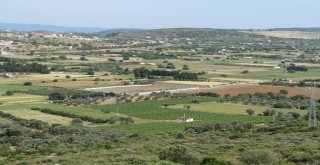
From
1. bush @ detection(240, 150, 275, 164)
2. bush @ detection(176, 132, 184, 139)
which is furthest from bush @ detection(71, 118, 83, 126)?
bush @ detection(240, 150, 275, 164)

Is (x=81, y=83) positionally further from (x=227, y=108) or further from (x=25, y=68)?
(x=227, y=108)

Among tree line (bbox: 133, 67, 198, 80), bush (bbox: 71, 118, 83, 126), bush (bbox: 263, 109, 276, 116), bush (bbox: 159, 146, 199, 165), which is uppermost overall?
bush (bbox: 159, 146, 199, 165)

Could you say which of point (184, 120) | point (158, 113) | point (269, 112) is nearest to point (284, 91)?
point (269, 112)

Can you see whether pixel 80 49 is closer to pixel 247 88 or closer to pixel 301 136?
pixel 247 88

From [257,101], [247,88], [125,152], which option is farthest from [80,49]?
[125,152]

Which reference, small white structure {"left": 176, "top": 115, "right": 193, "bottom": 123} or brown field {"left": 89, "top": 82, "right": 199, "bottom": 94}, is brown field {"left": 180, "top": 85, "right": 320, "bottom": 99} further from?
small white structure {"left": 176, "top": 115, "right": 193, "bottom": 123}

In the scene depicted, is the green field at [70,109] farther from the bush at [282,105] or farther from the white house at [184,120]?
the bush at [282,105]

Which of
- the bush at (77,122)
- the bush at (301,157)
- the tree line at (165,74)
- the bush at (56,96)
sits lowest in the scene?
the tree line at (165,74)

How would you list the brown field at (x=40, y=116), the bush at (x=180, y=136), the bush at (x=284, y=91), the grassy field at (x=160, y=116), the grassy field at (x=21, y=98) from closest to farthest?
the bush at (x=180, y=136)
the grassy field at (x=160, y=116)
the brown field at (x=40, y=116)
the grassy field at (x=21, y=98)
the bush at (x=284, y=91)

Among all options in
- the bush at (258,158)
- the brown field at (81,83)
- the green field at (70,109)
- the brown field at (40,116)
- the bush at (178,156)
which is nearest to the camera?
the bush at (258,158)

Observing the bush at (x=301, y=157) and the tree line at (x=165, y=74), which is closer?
the bush at (x=301, y=157)

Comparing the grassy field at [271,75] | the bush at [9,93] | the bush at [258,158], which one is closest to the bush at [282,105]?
the bush at [9,93]
